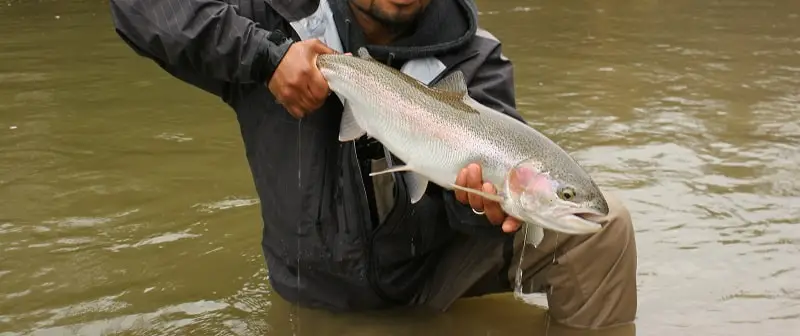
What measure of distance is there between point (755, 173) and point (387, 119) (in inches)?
137

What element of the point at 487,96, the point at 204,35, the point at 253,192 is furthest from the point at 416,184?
the point at 253,192

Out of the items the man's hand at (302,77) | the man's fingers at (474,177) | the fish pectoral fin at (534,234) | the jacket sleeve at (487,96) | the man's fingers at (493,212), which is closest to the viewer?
the man's fingers at (474,177)

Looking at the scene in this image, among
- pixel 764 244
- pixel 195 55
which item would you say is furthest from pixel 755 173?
pixel 195 55

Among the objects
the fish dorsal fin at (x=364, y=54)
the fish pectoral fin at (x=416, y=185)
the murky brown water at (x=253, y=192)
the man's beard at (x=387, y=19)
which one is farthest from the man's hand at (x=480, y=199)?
the murky brown water at (x=253, y=192)

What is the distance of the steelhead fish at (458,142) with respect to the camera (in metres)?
2.31

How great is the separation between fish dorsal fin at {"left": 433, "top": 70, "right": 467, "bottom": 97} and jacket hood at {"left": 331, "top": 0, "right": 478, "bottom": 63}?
8.6 inches


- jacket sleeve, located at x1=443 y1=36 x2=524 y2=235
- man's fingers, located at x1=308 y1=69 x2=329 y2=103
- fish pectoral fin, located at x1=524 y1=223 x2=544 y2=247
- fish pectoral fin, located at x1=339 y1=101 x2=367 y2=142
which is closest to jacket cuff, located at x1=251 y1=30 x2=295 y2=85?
man's fingers, located at x1=308 y1=69 x2=329 y2=103

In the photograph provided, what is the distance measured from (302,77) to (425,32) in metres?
0.56

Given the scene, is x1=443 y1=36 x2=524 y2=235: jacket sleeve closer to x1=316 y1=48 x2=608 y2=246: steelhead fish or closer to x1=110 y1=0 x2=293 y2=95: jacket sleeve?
x1=316 y1=48 x2=608 y2=246: steelhead fish

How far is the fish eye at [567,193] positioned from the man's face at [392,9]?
0.94 meters

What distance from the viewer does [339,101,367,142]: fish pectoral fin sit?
8.82 feet

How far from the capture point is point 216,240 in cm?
429

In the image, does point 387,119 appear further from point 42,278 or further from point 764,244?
point 764,244

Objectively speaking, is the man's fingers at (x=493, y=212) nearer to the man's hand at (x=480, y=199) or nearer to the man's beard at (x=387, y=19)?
the man's hand at (x=480, y=199)
